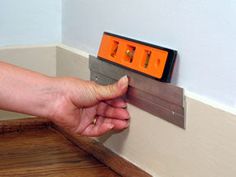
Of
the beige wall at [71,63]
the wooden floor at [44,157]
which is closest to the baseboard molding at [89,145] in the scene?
the wooden floor at [44,157]

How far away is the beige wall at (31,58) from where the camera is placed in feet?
3.09

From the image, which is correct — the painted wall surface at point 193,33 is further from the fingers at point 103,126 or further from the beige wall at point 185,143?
the fingers at point 103,126

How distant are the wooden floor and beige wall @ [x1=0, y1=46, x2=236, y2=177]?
0.06 m

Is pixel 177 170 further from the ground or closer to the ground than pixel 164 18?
closer to the ground

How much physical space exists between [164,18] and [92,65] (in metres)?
0.23

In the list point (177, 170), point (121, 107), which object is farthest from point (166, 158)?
point (121, 107)

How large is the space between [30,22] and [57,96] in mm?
313

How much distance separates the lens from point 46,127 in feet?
3.21

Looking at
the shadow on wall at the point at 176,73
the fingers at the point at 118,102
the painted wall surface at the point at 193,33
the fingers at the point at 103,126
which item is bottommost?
the fingers at the point at 103,126

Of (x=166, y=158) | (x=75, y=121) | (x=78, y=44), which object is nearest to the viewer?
(x=166, y=158)

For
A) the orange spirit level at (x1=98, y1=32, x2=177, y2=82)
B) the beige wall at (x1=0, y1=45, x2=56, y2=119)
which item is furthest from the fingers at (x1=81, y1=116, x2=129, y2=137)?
the beige wall at (x1=0, y1=45, x2=56, y2=119)

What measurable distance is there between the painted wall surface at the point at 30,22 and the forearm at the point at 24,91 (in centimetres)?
27

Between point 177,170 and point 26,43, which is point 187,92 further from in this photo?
point 26,43

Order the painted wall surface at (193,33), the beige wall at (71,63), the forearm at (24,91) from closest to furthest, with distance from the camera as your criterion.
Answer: the painted wall surface at (193,33), the forearm at (24,91), the beige wall at (71,63)
